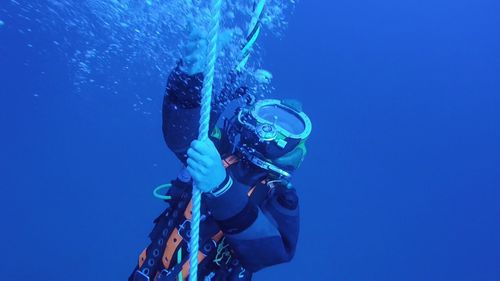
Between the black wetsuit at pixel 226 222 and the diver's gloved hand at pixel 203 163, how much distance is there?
0.25m

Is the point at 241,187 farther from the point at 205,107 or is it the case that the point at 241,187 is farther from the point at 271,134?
the point at 205,107

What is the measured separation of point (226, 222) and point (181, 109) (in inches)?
26.8

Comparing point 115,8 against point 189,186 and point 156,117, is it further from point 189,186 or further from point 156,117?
point 156,117

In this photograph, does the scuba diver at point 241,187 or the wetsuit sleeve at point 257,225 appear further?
the scuba diver at point 241,187

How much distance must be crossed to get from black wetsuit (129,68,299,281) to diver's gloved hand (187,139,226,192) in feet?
0.81

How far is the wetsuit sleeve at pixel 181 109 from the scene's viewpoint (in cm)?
221

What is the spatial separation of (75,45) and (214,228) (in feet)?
134

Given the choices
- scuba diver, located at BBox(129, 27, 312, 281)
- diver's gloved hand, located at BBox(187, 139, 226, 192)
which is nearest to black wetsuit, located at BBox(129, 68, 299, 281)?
scuba diver, located at BBox(129, 27, 312, 281)

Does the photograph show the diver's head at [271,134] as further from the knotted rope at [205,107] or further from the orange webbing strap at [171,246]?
the knotted rope at [205,107]

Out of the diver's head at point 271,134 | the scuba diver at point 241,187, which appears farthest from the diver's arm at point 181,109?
the diver's head at point 271,134

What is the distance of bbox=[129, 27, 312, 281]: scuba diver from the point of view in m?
2.07

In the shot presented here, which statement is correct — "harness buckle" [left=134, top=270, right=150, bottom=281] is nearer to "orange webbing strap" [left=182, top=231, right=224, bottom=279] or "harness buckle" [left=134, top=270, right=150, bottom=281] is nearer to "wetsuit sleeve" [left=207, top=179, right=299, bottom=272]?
"orange webbing strap" [left=182, top=231, right=224, bottom=279]

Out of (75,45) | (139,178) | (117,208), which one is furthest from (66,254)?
(75,45)

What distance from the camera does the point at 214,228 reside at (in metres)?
2.23
